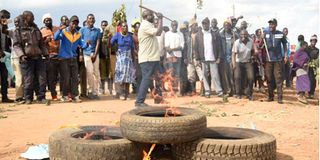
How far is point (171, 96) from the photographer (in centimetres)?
1083

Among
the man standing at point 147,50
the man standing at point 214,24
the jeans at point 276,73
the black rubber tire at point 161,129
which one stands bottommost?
the black rubber tire at point 161,129

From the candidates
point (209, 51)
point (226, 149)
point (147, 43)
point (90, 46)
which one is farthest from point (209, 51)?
point (226, 149)

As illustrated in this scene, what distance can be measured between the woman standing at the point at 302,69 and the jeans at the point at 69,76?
6225 mm

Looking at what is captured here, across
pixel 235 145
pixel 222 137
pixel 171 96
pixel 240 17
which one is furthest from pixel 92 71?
pixel 235 145

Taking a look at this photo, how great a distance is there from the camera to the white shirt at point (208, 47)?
1143 cm

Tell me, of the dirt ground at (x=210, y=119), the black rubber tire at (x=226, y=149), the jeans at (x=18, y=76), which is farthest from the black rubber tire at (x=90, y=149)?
the jeans at (x=18, y=76)

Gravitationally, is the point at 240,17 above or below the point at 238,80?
above

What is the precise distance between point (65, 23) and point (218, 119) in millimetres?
5510

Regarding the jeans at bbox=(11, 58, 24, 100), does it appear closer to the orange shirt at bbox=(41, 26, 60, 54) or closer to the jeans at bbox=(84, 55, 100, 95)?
the orange shirt at bbox=(41, 26, 60, 54)

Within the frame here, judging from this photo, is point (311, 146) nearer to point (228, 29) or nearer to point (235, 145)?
point (235, 145)

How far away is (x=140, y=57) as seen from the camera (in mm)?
8219

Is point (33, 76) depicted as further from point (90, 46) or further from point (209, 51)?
point (209, 51)

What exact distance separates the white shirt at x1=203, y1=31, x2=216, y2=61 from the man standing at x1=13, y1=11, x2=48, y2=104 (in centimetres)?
463

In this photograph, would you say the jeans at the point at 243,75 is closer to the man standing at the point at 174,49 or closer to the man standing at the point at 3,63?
the man standing at the point at 174,49
